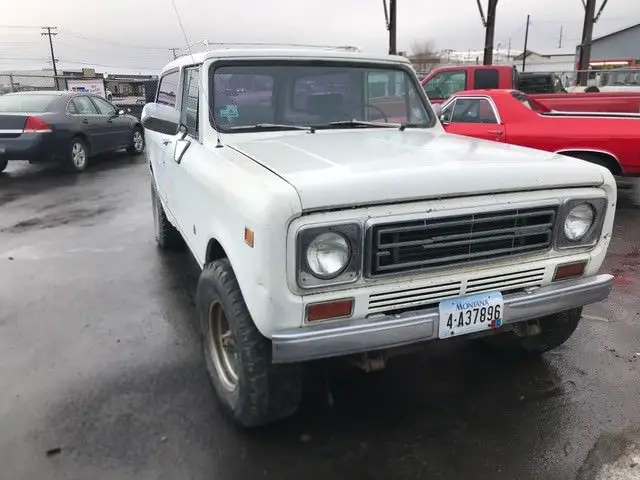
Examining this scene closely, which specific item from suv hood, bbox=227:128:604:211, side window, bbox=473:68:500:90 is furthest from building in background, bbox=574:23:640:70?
suv hood, bbox=227:128:604:211

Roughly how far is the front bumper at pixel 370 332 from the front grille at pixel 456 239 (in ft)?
0.70

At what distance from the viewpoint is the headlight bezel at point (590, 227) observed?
274 centimetres

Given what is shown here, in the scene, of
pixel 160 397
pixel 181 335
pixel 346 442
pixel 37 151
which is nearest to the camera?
pixel 346 442

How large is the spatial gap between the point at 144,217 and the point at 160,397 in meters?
4.75

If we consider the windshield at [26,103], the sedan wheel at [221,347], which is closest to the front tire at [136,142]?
the windshield at [26,103]

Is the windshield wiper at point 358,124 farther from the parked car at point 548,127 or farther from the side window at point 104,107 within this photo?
the side window at point 104,107

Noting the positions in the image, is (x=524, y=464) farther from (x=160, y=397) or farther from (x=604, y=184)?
(x=160, y=397)

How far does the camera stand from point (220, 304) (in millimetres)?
2809

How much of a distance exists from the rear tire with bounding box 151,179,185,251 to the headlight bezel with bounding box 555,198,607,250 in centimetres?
399

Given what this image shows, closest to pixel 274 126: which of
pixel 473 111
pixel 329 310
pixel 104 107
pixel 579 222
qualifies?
pixel 329 310

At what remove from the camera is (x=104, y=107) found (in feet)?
41.0

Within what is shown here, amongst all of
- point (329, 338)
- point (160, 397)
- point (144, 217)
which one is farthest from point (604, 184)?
point (144, 217)

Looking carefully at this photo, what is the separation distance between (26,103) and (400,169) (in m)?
10.4

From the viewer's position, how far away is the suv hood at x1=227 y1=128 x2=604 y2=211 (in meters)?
2.34
